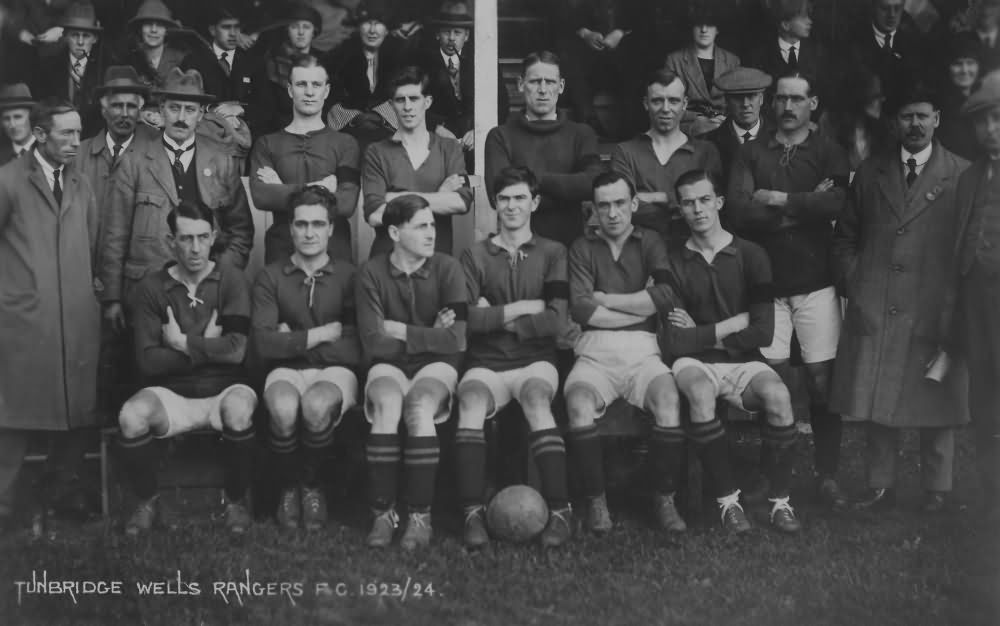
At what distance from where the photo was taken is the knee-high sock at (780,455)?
313 inches

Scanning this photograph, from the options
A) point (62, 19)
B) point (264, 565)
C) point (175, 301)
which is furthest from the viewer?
point (62, 19)

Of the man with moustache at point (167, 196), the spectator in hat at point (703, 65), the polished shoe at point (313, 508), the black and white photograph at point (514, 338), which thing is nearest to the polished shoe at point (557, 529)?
the black and white photograph at point (514, 338)

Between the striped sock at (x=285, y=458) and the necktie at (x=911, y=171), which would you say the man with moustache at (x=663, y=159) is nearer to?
the necktie at (x=911, y=171)

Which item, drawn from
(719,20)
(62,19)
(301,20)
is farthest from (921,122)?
(62,19)

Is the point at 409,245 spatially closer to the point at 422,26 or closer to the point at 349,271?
the point at 349,271

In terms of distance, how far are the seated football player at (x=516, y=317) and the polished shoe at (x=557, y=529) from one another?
1.8 inches

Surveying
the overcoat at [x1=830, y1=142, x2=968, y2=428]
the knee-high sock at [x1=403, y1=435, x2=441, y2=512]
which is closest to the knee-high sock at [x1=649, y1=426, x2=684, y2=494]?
the overcoat at [x1=830, y1=142, x2=968, y2=428]

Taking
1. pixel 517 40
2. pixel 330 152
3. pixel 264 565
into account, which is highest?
pixel 517 40

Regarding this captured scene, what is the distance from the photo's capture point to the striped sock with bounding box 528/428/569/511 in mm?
7797

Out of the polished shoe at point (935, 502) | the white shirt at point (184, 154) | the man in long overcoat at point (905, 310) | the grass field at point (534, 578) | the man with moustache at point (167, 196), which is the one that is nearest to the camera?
the grass field at point (534, 578)

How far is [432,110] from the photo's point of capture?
30.1 ft

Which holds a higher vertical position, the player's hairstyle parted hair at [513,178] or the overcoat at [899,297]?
the player's hairstyle parted hair at [513,178]

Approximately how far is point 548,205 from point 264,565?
2596mm

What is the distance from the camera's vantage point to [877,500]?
327 inches
